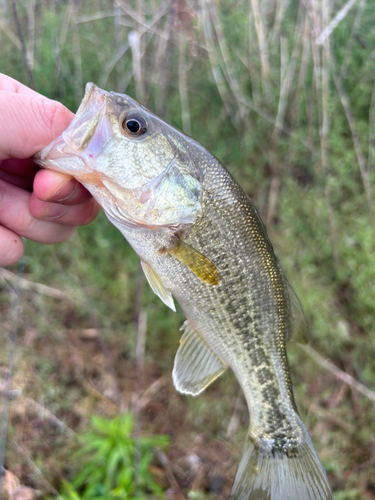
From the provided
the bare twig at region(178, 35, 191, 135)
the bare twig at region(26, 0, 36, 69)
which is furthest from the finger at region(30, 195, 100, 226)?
the bare twig at region(26, 0, 36, 69)

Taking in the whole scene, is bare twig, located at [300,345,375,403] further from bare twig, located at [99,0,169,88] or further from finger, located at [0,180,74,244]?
bare twig, located at [99,0,169,88]

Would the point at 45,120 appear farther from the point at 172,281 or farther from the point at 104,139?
the point at 172,281

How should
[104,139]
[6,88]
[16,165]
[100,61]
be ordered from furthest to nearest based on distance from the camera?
[100,61]
[16,165]
[6,88]
[104,139]

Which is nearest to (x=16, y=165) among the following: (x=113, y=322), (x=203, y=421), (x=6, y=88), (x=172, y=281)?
(x=6, y=88)

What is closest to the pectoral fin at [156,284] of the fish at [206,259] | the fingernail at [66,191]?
the fish at [206,259]

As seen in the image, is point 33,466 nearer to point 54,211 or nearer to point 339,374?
point 54,211

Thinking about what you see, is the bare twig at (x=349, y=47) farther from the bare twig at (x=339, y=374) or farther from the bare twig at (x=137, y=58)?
the bare twig at (x=339, y=374)
